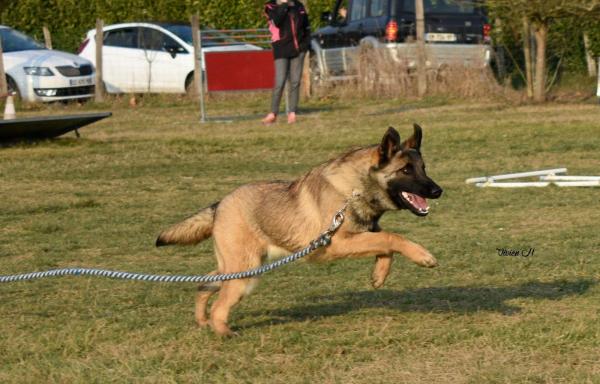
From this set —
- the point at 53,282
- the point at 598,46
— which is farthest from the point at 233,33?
the point at 53,282

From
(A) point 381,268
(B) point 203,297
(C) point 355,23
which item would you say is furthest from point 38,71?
(A) point 381,268

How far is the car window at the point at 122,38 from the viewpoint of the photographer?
88.5 feet

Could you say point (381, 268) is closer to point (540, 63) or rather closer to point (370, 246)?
point (370, 246)

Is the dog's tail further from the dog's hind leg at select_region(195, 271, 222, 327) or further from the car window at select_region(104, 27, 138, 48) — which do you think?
the car window at select_region(104, 27, 138, 48)

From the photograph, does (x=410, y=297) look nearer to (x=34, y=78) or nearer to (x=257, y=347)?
(x=257, y=347)

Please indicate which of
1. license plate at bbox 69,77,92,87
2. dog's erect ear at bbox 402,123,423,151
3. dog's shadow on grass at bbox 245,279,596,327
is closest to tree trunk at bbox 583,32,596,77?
license plate at bbox 69,77,92,87

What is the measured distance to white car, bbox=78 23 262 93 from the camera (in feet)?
86.5

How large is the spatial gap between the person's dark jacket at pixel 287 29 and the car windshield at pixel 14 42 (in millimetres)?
8246

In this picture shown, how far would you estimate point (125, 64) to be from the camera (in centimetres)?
2684

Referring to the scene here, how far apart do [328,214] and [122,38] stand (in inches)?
841

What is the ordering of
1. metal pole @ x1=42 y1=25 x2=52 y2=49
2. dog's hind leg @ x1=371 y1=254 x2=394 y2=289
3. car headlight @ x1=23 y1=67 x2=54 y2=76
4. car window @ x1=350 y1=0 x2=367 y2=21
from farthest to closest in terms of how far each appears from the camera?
Result: metal pole @ x1=42 y1=25 x2=52 y2=49 < car window @ x1=350 y1=0 x2=367 y2=21 < car headlight @ x1=23 y1=67 x2=54 y2=76 < dog's hind leg @ x1=371 y1=254 x2=394 y2=289

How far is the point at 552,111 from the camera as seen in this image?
20.6 meters

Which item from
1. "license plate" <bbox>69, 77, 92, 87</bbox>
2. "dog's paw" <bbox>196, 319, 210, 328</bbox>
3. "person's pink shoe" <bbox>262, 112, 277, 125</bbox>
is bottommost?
"person's pink shoe" <bbox>262, 112, 277, 125</bbox>

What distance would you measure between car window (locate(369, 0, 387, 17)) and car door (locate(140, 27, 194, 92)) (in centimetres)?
425
